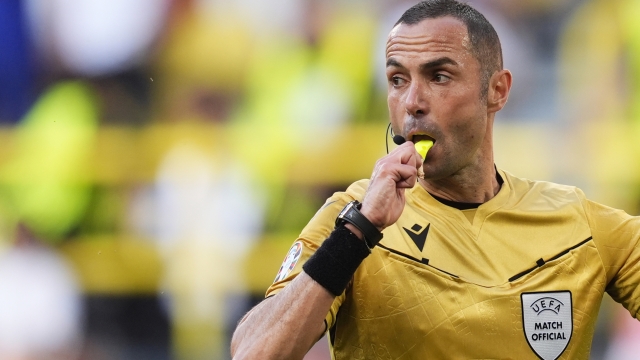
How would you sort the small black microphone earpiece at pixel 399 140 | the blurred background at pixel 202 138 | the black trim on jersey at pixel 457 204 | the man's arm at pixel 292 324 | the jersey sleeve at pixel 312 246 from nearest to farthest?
the man's arm at pixel 292 324 → the jersey sleeve at pixel 312 246 → the small black microphone earpiece at pixel 399 140 → the black trim on jersey at pixel 457 204 → the blurred background at pixel 202 138

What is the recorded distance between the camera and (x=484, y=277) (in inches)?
96.7

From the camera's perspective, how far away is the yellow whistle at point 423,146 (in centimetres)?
246

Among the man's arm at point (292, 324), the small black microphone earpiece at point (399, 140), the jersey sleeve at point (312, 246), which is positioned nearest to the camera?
the man's arm at point (292, 324)

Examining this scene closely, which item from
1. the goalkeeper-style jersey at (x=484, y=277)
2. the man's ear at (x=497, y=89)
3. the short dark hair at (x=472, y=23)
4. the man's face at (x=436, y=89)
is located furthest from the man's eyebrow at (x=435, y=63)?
the goalkeeper-style jersey at (x=484, y=277)

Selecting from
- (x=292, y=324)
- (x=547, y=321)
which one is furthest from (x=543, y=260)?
(x=292, y=324)

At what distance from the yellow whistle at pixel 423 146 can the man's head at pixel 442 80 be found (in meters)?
0.02

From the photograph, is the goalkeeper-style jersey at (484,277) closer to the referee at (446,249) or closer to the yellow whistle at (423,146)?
the referee at (446,249)

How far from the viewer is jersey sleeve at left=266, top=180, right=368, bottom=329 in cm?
228

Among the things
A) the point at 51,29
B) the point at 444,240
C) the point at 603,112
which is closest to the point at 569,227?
the point at 444,240

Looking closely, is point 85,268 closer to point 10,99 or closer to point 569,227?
point 10,99

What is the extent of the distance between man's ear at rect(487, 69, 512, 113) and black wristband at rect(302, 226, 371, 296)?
2.78 feet

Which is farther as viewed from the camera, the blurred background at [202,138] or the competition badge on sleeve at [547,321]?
Answer: the blurred background at [202,138]

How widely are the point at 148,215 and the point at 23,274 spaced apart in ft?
2.66

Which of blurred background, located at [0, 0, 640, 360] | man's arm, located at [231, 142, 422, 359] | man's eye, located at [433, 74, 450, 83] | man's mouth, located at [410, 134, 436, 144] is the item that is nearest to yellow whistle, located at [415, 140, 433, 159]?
man's mouth, located at [410, 134, 436, 144]
